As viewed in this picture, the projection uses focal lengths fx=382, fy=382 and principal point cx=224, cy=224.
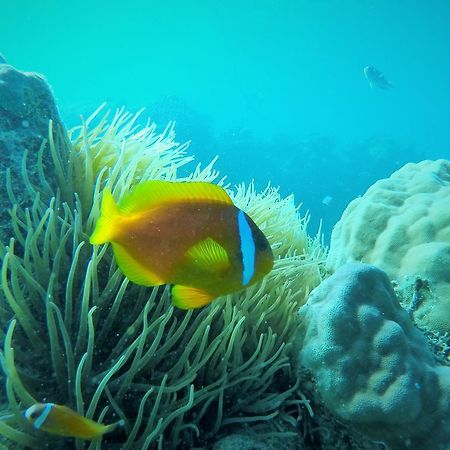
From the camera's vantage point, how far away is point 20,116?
106 inches

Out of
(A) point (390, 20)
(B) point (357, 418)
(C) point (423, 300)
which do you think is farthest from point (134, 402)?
(A) point (390, 20)

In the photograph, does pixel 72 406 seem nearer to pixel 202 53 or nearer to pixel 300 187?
pixel 300 187

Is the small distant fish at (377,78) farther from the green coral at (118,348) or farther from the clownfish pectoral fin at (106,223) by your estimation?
the clownfish pectoral fin at (106,223)

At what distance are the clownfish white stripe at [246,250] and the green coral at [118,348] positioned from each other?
1.60ft

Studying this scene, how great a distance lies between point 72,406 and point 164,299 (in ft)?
1.99

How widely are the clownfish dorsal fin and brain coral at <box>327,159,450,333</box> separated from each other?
2374 millimetres

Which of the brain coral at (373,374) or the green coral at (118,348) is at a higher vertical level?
the brain coral at (373,374)

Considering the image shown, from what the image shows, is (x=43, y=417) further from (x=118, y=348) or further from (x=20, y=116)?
(x=20, y=116)

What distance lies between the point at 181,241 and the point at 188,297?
0.21 m

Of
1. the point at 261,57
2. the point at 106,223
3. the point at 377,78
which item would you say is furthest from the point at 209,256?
the point at 261,57

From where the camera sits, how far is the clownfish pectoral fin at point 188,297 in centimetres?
139

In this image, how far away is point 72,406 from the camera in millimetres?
1641

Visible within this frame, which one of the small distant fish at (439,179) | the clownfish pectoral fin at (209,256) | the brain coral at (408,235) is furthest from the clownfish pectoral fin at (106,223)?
the small distant fish at (439,179)

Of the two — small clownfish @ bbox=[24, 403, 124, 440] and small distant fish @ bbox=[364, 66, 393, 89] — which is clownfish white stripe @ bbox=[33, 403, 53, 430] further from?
small distant fish @ bbox=[364, 66, 393, 89]
